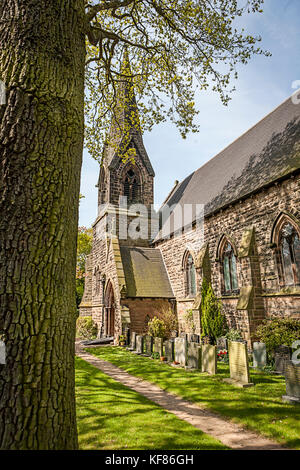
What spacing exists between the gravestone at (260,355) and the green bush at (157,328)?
6.82 m

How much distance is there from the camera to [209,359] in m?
9.20

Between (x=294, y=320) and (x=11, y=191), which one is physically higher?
(x=11, y=191)

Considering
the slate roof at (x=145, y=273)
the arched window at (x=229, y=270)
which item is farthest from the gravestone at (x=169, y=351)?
the slate roof at (x=145, y=273)

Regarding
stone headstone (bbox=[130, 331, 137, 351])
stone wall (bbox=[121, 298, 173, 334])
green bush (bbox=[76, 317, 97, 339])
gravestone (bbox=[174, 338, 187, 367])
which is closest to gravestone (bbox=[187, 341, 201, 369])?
gravestone (bbox=[174, 338, 187, 367])

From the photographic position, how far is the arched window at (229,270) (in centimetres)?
1414

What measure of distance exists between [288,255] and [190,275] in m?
7.50

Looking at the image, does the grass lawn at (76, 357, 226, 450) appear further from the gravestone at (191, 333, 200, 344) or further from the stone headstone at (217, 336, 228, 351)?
the gravestone at (191, 333, 200, 344)

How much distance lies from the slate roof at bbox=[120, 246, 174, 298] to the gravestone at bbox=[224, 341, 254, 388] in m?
9.53

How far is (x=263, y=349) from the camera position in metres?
9.43

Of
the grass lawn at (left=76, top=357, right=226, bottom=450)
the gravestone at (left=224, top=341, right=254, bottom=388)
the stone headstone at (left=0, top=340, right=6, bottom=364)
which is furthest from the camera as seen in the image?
the gravestone at (left=224, top=341, right=254, bottom=388)

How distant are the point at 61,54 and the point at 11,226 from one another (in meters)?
1.91

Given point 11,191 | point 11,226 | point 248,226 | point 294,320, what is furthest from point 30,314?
point 248,226

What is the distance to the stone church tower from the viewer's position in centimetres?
1734

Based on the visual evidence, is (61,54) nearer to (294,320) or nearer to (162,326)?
(294,320)
